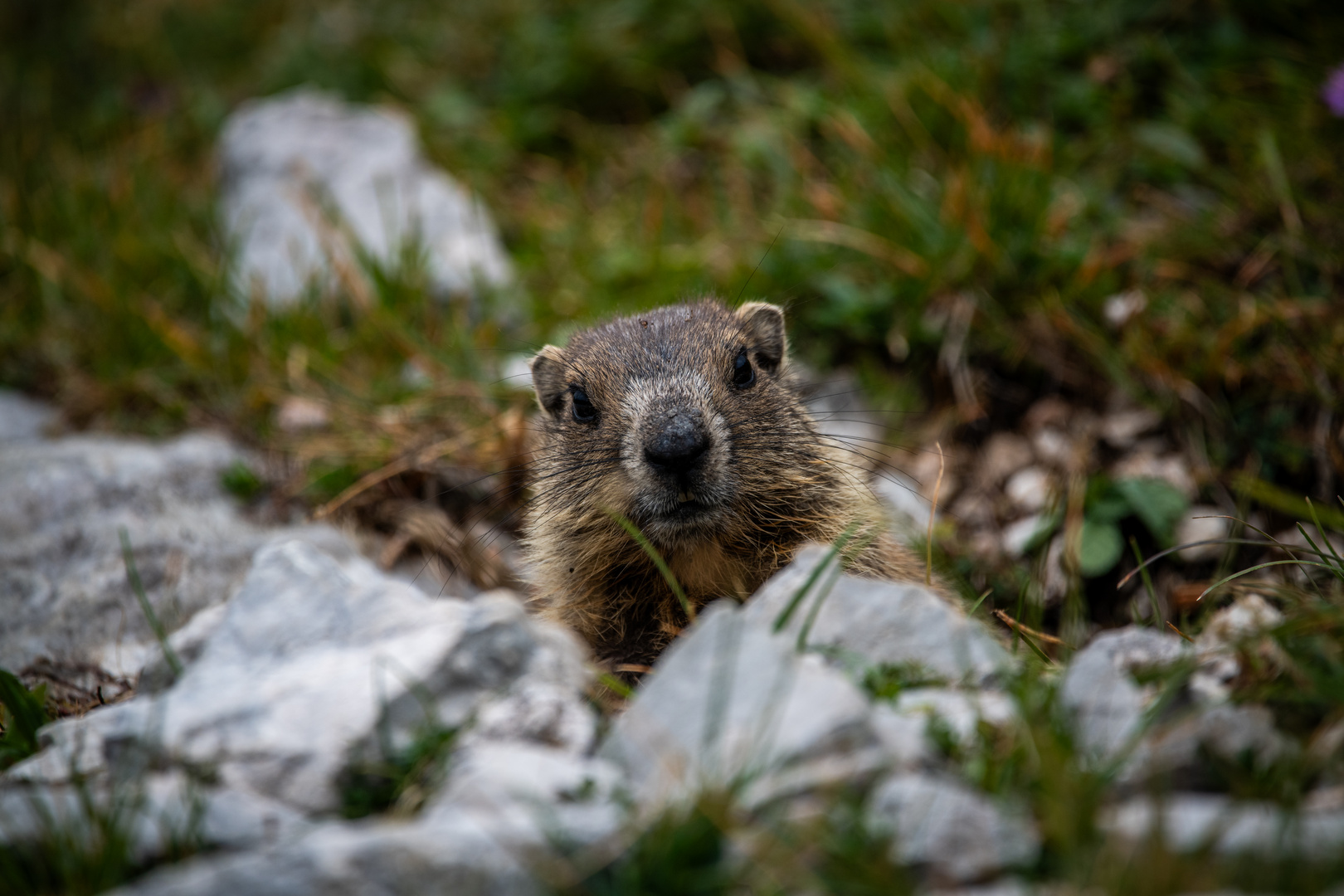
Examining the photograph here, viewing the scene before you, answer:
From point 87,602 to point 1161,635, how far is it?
4.32 metres

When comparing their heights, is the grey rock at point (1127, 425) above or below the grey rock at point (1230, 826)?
below

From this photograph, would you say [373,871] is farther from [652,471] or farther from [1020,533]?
[1020,533]

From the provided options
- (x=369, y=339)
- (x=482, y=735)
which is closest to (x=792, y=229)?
(x=369, y=339)

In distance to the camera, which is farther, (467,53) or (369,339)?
(467,53)

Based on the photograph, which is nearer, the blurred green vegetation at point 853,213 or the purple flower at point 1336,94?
the purple flower at point 1336,94

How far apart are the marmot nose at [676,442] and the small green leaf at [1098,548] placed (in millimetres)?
2285

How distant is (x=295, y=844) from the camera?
2.19 m

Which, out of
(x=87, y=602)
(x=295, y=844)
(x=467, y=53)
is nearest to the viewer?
(x=295, y=844)

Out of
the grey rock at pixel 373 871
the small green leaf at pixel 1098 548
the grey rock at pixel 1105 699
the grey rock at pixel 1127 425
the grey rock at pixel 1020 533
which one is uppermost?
the grey rock at pixel 373 871

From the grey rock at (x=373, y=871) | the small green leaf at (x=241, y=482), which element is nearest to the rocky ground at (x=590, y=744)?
the grey rock at (x=373, y=871)

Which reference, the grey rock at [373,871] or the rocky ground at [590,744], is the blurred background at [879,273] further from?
the grey rock at [373,871]

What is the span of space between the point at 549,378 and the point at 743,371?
94 cm

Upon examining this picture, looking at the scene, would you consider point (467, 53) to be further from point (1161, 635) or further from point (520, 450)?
point (1161, 635)

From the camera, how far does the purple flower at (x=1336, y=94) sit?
529cm
